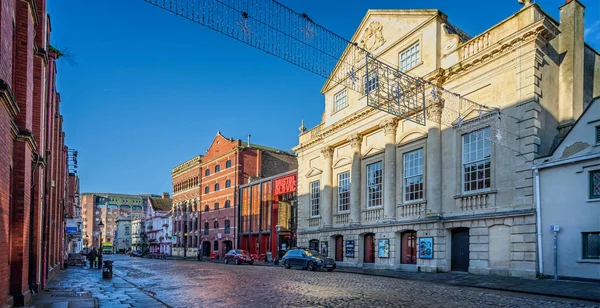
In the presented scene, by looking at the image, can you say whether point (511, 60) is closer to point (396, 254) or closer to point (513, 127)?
point (513, 127)

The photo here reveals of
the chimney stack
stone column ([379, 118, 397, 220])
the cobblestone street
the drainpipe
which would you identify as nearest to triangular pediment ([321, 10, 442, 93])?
stone column ([379, 118, 397, 220])

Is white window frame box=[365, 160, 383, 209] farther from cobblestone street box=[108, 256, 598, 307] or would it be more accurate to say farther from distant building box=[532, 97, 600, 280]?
cobblestone street box=[108, 256, 598, 307]

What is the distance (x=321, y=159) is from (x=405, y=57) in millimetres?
11769

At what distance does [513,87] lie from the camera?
2161cm

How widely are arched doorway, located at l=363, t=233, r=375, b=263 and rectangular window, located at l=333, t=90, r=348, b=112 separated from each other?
9.87m

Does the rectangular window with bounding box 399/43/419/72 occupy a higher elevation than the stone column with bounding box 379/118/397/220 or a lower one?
higher

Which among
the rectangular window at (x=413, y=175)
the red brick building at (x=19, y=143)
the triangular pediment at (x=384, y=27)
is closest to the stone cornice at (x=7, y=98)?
the red brick building at (x=19, y=143)

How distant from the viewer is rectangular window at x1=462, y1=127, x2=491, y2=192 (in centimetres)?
2252

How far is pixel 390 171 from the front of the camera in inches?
1114

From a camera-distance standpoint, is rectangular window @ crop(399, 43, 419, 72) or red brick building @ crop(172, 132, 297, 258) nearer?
rectangular window @ crop(399, 43, 419, 72)

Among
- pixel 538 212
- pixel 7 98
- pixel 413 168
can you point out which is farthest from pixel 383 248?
pixel 7 98

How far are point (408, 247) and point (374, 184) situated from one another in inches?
197

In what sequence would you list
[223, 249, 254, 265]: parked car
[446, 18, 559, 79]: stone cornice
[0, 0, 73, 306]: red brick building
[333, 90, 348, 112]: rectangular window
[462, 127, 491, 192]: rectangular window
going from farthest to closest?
1. [223, 249, 254, 265]: parked car
2. [333, 90, 348, 112]: rectangular window
3. [462, 127, 491, 192]: rectangular window
4. [446, 18, 559, 79]: stone cornice
5. [0, 0, 73, 306]: red brick building

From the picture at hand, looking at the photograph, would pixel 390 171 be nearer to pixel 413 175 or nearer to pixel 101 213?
pixel 413 175
